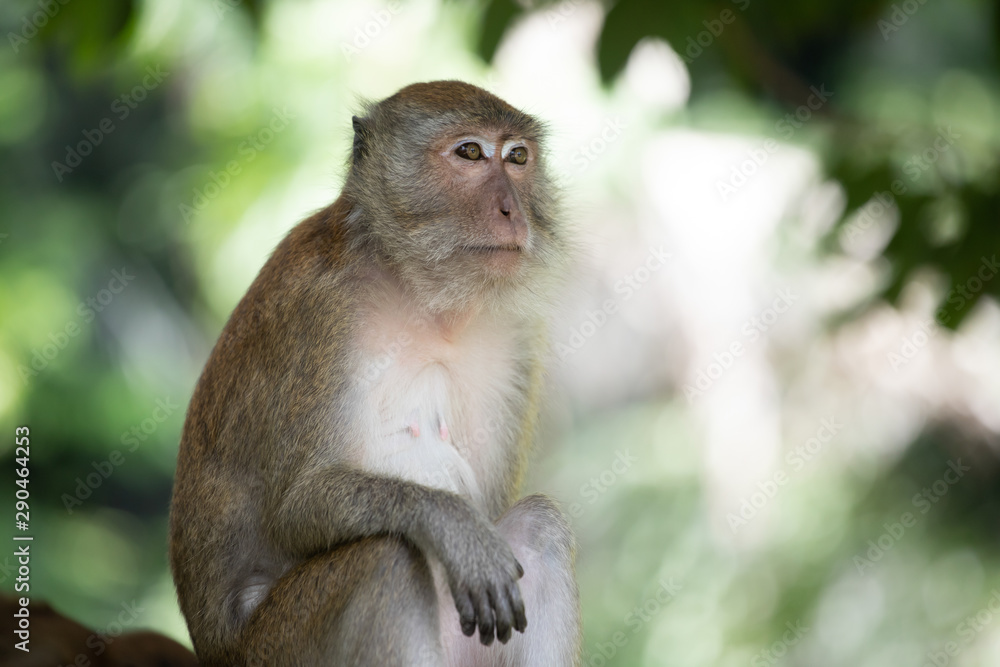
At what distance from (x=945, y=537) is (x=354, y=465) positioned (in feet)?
28.9

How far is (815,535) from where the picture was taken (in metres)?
10.4

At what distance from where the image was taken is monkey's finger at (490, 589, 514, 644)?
3359 millimetres

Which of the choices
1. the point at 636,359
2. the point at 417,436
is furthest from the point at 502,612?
the point at 636,359

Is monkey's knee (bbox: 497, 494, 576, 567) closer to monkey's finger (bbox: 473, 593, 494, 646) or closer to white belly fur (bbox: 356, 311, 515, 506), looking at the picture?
white belly fur (bbox: 356, 311, 515, 506)

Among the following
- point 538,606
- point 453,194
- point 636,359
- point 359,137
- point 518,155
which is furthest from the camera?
point 636,359

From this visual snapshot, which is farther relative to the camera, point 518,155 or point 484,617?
point 518,155

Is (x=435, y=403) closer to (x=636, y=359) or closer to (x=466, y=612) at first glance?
(x=466, y=612)

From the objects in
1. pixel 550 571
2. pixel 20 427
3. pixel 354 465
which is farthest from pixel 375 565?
pixel 20 427

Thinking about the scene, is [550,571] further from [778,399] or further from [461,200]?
[778,399]

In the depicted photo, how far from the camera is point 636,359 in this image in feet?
38.5

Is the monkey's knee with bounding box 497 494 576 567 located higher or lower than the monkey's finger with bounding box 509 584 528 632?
higher

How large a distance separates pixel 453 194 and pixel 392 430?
942mm

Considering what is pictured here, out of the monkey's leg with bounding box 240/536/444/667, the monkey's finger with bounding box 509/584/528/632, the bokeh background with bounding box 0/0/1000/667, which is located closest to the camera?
the monkey's leg with bounding box 240/536/444/667

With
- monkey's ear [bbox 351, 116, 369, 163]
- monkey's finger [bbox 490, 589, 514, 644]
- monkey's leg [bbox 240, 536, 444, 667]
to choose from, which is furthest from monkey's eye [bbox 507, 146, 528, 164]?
monkey's finger [bbox 490, 589, 514, 644]
